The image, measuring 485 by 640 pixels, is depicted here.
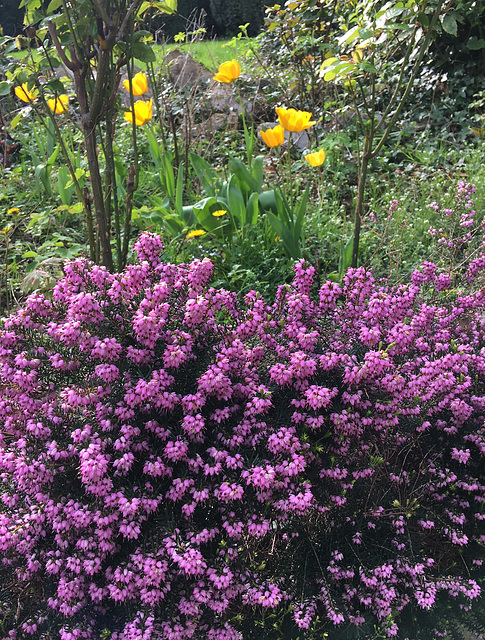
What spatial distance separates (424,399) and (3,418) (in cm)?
146

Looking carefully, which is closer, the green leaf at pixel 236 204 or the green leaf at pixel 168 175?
the green leaf at pixel 236 204

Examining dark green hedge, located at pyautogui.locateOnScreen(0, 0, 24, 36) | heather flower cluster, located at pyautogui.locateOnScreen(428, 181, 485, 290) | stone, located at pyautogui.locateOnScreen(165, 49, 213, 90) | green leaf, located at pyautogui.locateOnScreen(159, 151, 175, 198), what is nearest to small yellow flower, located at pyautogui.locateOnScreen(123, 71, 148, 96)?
green leaf, located at pyautogui.locateOnScreen(159, 151, 175, 198)

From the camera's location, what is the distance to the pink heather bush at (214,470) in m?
1.58

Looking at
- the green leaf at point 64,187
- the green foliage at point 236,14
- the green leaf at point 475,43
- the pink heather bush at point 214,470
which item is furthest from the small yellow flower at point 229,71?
the green foliage at point 236,14

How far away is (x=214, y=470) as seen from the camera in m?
1.59

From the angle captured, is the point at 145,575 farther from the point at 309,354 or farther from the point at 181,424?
the point at 309,354

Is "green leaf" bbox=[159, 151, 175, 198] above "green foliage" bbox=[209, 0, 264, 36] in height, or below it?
below

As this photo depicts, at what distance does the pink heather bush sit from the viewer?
158 cm

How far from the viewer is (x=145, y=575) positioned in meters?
1.53

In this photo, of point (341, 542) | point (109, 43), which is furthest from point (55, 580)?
point (109, 43)

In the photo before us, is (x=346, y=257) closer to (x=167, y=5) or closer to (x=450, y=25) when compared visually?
(x=450, y=25)

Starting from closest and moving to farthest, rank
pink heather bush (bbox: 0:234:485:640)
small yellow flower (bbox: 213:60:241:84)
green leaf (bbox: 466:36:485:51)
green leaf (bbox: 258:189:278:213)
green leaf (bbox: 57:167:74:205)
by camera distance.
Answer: pink heather bush (bbox: 0:234:485:640), small yellow flower (bbox: 213:60:241:84), green leaf (bbox: 258:189:278:213), green leaf (bbox: 57:167:74:205), green leaf (bbox: 466:36:485:51)

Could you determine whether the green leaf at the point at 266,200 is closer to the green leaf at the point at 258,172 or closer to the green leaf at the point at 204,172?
the green leaf at the point at 258,172

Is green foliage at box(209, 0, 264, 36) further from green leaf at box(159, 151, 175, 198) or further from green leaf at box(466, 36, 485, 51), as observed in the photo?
green leaf at box(159, 151, 175, 198)
